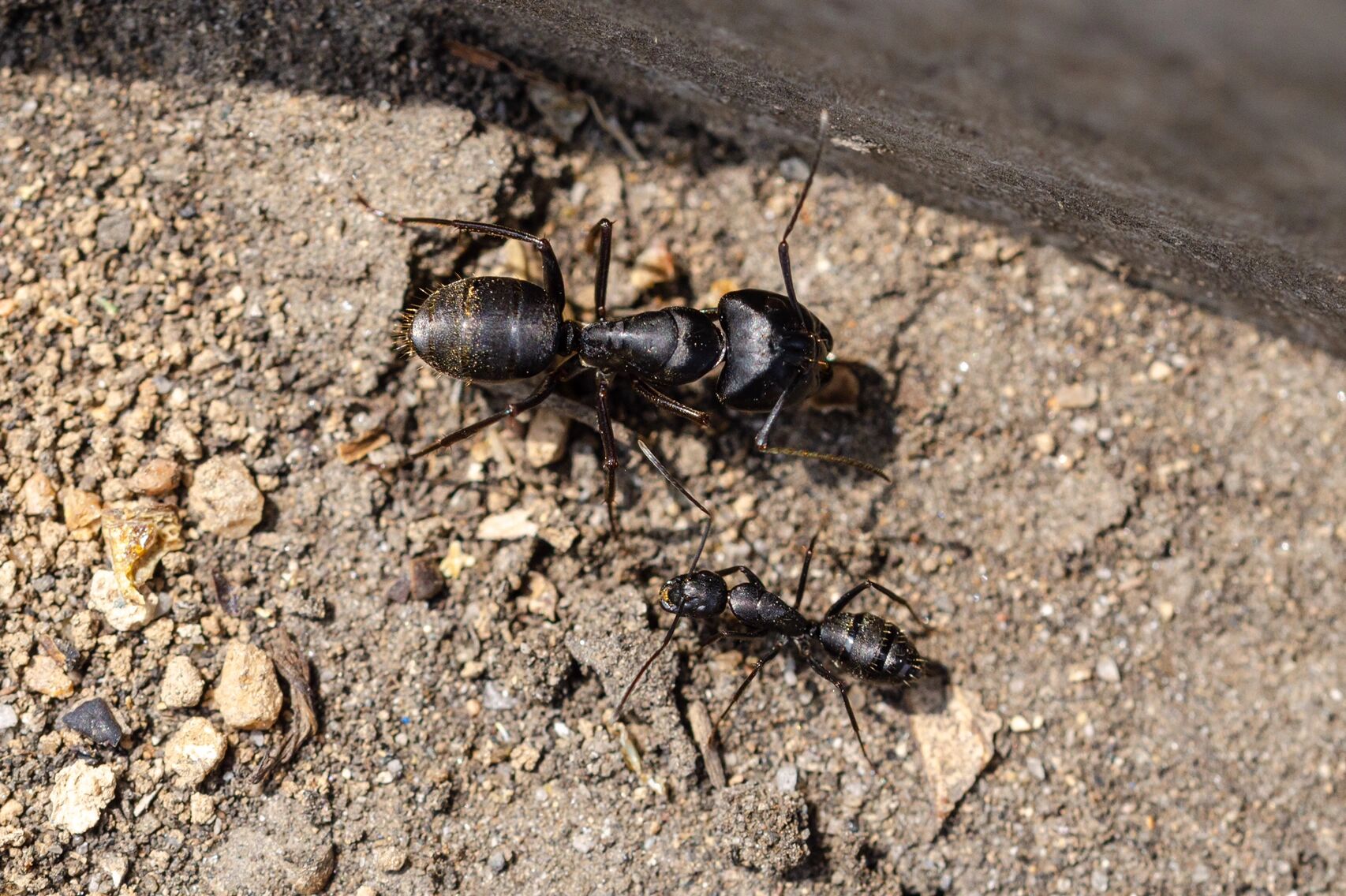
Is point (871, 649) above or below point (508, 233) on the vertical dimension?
below

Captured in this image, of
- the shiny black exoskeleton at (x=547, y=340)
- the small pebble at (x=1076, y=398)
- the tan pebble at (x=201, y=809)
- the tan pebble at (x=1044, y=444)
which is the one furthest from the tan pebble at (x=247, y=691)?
the small pebble at (x=1076, y=398)

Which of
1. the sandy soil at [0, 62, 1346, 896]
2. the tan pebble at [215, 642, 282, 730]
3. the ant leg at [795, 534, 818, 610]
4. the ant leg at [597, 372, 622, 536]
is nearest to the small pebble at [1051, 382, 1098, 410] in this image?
the sandy soil at [0, 62, 1346, 896]

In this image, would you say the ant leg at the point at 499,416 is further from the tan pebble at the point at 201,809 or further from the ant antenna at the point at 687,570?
the tan pebble at the point at 201,809

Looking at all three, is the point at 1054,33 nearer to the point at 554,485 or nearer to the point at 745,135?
the point at 745,135

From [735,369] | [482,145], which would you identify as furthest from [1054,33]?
[482,145]

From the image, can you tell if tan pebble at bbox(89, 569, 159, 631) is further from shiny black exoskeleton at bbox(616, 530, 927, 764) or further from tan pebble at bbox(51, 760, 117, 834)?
shiny black exoskeleton at bbox(616, 530, 927, 764)

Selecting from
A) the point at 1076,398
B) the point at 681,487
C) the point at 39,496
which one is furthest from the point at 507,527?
the point at 1076,398

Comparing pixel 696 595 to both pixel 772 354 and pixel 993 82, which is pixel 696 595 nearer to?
pixel 772 354
